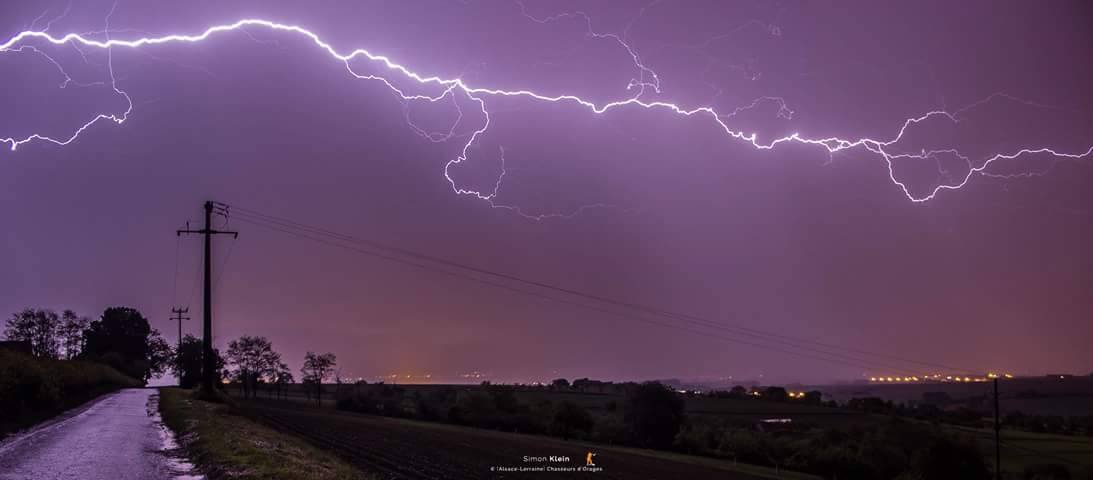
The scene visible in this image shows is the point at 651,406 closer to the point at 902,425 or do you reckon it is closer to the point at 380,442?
the point at 902,425

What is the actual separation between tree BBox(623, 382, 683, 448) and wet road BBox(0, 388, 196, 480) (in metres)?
34.2

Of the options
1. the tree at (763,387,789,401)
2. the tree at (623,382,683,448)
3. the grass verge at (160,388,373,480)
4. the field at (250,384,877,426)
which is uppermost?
the grass verge at (160,388,373,480)

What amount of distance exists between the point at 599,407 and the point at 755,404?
23.7 m

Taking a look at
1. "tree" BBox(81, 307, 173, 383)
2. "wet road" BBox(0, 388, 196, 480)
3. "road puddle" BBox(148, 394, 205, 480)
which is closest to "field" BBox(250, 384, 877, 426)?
"tree" BBox(81, 307, 173, 383)

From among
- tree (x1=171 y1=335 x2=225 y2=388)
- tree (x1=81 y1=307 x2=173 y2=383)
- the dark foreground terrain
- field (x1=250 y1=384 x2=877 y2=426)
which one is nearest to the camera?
the dark foreground terrain

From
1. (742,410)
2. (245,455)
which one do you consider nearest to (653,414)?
(742,410)

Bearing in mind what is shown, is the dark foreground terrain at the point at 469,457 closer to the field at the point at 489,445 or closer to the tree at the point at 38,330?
the field at the point at 489,445

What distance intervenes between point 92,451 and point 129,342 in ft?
330

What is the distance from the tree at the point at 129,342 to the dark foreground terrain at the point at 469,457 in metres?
75.8

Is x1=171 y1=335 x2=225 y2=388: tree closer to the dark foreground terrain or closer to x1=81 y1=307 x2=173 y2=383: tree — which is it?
x1=81 y1=307 x2=173 y2=383: tree

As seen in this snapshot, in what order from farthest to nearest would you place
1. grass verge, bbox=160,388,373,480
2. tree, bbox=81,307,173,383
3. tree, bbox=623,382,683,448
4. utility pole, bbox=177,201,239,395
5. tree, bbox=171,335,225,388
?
tree, bbox=81,307,173,383
tree, bbox=171,335,225,388
tree, bbox=623,382,683,448
utility pole, bbox=177,201,239,395
grass verge, bbox=160,388,373,480

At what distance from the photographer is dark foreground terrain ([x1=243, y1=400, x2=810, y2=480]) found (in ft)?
74.9

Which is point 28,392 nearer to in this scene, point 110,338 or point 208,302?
point 208,302

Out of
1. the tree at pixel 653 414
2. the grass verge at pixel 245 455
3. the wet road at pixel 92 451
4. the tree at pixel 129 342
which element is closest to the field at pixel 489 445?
the grass verge at pixel 245 455
